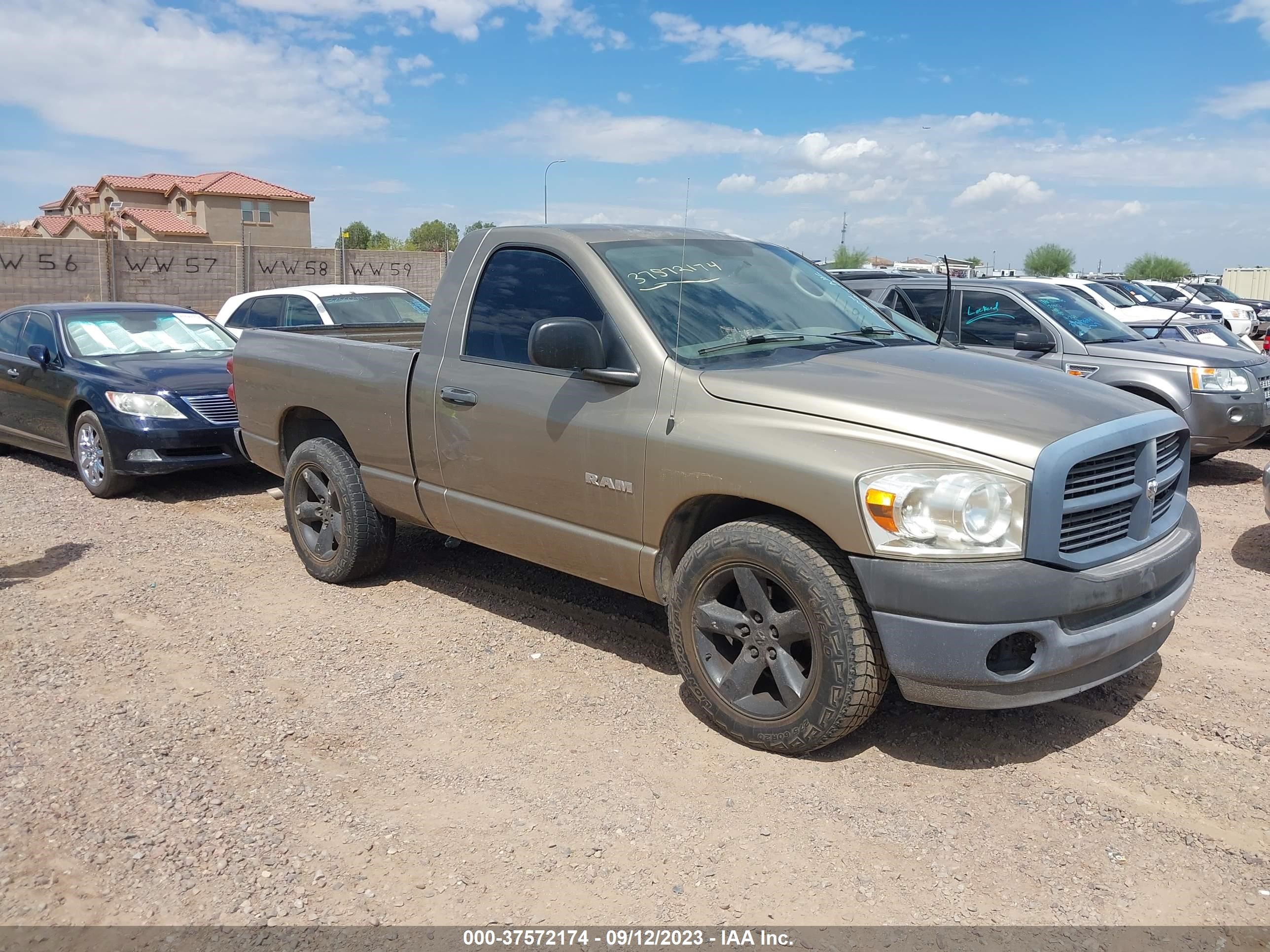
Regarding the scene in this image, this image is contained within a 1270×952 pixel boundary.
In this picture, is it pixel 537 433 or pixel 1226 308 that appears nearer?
pixel 537 433

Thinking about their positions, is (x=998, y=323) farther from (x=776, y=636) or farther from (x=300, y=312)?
(x=300, y=312)

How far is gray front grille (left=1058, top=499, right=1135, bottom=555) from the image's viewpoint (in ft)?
11.1

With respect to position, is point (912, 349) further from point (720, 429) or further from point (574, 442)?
point (574, 442)

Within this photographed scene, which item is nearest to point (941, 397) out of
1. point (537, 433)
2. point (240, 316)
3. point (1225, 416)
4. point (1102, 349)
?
point (537, 433)

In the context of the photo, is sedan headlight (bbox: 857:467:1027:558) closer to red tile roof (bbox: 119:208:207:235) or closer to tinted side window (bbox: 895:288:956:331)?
tinted side window (bbox: 895:288:956:331)

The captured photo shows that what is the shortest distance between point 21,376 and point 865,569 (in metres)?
8.56

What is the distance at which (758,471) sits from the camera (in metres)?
3.64

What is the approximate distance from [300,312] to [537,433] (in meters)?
7.59

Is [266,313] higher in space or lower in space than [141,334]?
higher

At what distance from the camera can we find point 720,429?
3.78 m

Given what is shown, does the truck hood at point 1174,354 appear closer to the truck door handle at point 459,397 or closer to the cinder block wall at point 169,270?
the truck door handle at point 459,397

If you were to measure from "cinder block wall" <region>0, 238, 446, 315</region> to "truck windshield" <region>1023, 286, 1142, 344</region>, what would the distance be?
17158 millimetres

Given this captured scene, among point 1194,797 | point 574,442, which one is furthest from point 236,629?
point 1194,797

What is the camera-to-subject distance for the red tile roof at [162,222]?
6278 centimetres
